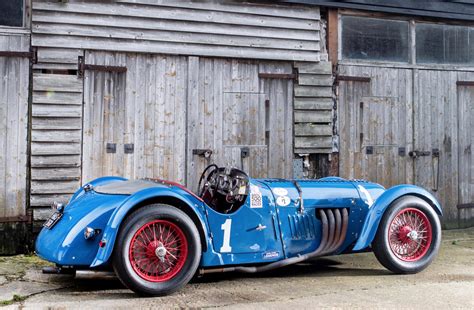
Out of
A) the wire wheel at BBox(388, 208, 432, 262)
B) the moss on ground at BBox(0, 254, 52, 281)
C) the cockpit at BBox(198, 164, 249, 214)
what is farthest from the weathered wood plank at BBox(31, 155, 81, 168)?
the wire wheel at BBox(388, 208, 432, 262)

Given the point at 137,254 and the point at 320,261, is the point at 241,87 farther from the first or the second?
the point at 137,254

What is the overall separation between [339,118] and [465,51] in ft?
9.13

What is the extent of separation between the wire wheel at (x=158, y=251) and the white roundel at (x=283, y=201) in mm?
1038

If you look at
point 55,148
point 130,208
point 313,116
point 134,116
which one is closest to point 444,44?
A: point 313,116

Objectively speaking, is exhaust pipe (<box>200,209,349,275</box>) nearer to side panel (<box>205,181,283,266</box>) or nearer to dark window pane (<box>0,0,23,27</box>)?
side panel (<box>205,181,283,266</box>)

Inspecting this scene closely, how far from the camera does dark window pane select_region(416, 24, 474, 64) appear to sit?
30.7 feet

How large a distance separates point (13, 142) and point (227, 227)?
3486 millimetres

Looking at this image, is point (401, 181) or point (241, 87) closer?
point (241, 87)

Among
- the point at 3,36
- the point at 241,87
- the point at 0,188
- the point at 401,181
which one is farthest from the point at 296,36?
the point at 0,188

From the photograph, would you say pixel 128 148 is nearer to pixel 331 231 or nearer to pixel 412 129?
pixel 331 231

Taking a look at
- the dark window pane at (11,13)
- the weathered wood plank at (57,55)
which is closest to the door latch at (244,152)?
the weathered wood plank at (57,55)

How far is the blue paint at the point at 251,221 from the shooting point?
Result: 4.52 metres

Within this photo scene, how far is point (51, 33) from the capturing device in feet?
23.9

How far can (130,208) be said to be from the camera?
4527 millimetres
